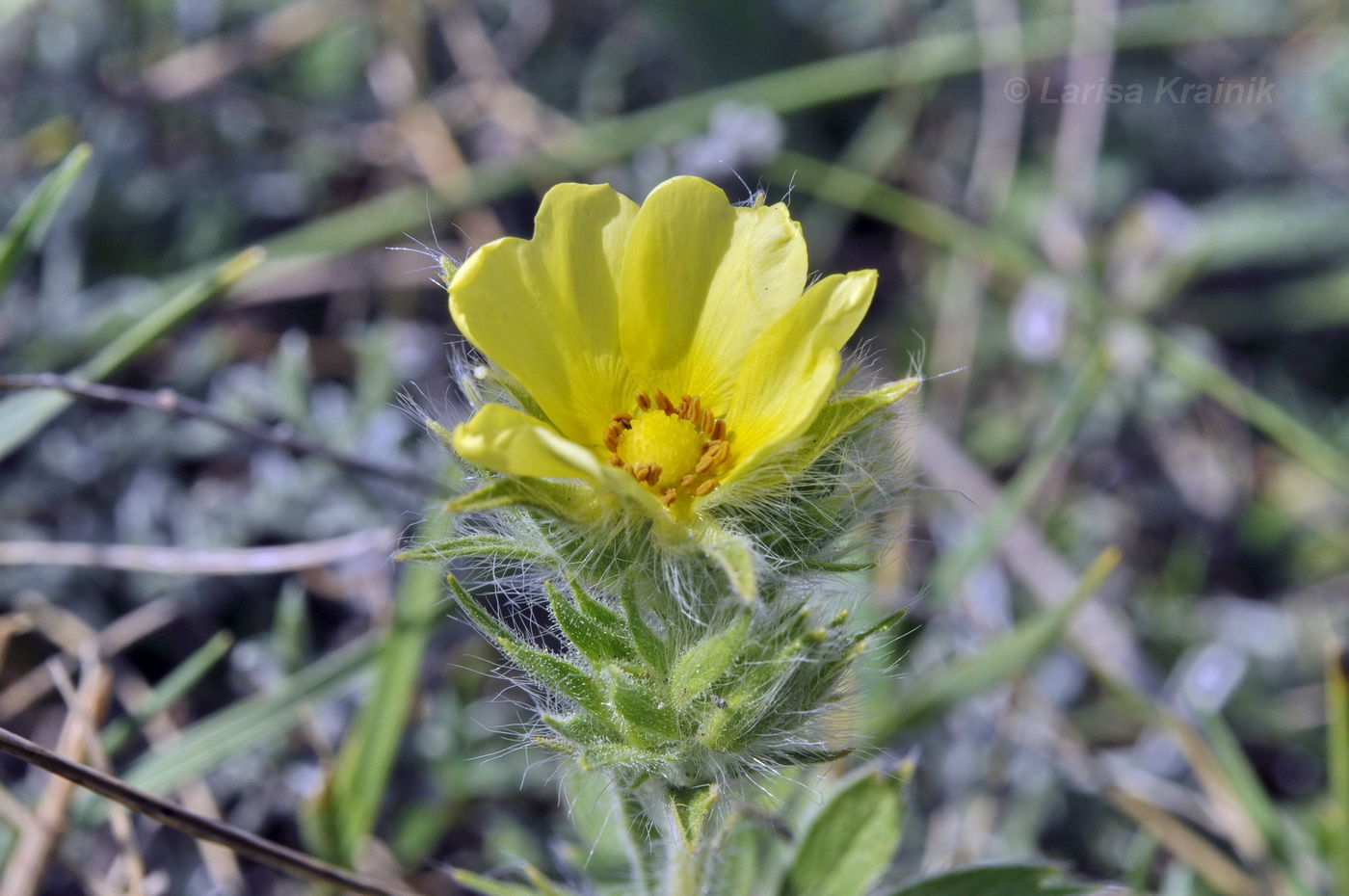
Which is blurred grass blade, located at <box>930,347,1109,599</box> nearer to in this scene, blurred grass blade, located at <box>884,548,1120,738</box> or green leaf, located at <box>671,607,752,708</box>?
blurred grass blade, located at <box>884,548,1120,738</box>

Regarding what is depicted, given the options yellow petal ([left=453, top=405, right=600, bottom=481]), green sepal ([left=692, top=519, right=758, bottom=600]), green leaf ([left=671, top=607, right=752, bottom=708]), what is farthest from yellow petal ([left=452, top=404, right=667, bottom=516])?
green leaf ([left=671, top=607, right=752, bottom=708])

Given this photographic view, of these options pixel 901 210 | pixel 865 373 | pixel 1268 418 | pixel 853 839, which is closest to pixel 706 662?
pixel 853 839

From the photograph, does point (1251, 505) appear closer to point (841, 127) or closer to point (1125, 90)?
point (1125, 90)

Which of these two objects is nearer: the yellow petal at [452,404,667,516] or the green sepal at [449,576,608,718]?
the yellow petal at [452,404,667,516]

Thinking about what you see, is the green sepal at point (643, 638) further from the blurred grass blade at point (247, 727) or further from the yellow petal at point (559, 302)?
the blurred grass blade at point (247, 727)

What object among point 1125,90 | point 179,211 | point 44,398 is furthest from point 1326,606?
point 179,211

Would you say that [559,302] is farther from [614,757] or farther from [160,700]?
[160,700]
